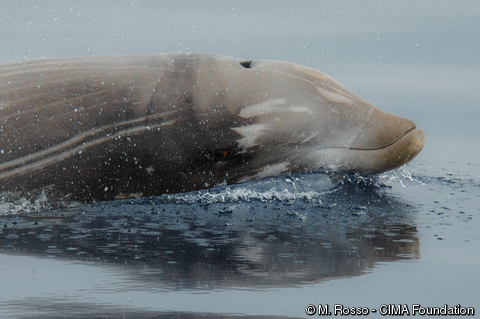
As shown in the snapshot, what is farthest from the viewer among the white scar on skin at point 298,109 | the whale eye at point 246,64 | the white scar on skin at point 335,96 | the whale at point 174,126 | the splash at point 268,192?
the whale eye at point 246,64

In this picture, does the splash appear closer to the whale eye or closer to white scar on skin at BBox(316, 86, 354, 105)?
white scar on skin at BBox(316, 86, 354, 105)

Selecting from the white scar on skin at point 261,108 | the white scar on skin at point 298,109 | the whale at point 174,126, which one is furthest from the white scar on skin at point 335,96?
the white scar on skin at point 261,108

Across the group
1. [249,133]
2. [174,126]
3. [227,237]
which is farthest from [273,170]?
[227,237]

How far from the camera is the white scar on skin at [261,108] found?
5.92 meters

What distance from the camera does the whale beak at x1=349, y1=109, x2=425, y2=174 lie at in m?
6.28

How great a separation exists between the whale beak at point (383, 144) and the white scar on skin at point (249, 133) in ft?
2.96

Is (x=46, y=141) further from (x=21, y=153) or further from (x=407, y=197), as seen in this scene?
(x=407, y=197)

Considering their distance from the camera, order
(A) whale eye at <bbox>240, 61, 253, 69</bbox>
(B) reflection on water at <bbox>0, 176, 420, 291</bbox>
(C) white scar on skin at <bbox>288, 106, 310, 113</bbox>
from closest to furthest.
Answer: (B) reflection on water at <bbox>0, 176, 420, 291</bbox>
(C) white scar on skin at <bbox>288, 106, 310, 113</bbox>
(A) whale eye at <bbox>240, 61, 253, 69</bbox>

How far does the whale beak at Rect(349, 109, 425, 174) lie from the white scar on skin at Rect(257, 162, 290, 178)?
651 millimetres

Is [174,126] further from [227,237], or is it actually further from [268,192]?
[227,237]

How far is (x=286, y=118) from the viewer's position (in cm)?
603

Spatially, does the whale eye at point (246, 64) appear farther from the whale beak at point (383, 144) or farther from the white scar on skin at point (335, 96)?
the whale beak at point (383, 144)

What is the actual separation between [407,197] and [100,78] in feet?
9.67

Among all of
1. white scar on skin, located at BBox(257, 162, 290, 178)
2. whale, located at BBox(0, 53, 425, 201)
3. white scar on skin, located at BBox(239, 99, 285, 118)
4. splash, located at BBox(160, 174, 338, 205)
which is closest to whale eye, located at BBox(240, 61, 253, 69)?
whale, located at BBox(0, 53, 425, 201)
